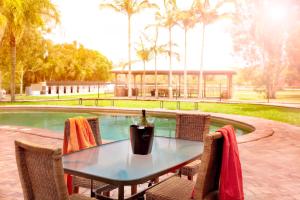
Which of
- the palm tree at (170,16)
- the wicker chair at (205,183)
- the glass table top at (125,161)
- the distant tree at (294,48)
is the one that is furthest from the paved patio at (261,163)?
the distant tree at (294,48)

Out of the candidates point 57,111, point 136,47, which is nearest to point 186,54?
point 136,47

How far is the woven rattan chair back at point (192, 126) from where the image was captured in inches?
167

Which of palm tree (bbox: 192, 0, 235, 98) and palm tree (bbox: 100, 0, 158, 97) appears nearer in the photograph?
palm tree (bbox: 192, 0, 235, 98)

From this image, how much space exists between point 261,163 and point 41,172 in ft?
14.5

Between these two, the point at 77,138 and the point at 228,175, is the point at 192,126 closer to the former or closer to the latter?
the point at 77,138

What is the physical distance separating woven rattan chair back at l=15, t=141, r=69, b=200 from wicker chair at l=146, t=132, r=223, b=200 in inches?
36.1

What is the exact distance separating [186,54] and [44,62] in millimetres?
19245

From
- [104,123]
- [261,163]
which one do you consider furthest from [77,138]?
[104,123]

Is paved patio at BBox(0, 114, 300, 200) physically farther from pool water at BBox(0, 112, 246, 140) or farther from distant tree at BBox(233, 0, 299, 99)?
distant tree at BBox(233, 0, 299, 99)

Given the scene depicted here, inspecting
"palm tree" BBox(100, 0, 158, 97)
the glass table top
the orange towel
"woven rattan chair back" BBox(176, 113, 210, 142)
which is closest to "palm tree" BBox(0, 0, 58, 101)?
"palm tree" BBox(100, 0, 158, 97)

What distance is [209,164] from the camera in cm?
260

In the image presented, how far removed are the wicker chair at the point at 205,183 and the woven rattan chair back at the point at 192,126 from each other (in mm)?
1228

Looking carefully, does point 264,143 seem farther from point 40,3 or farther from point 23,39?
point 23,39

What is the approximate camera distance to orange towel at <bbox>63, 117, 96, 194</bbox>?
353 centimetres
